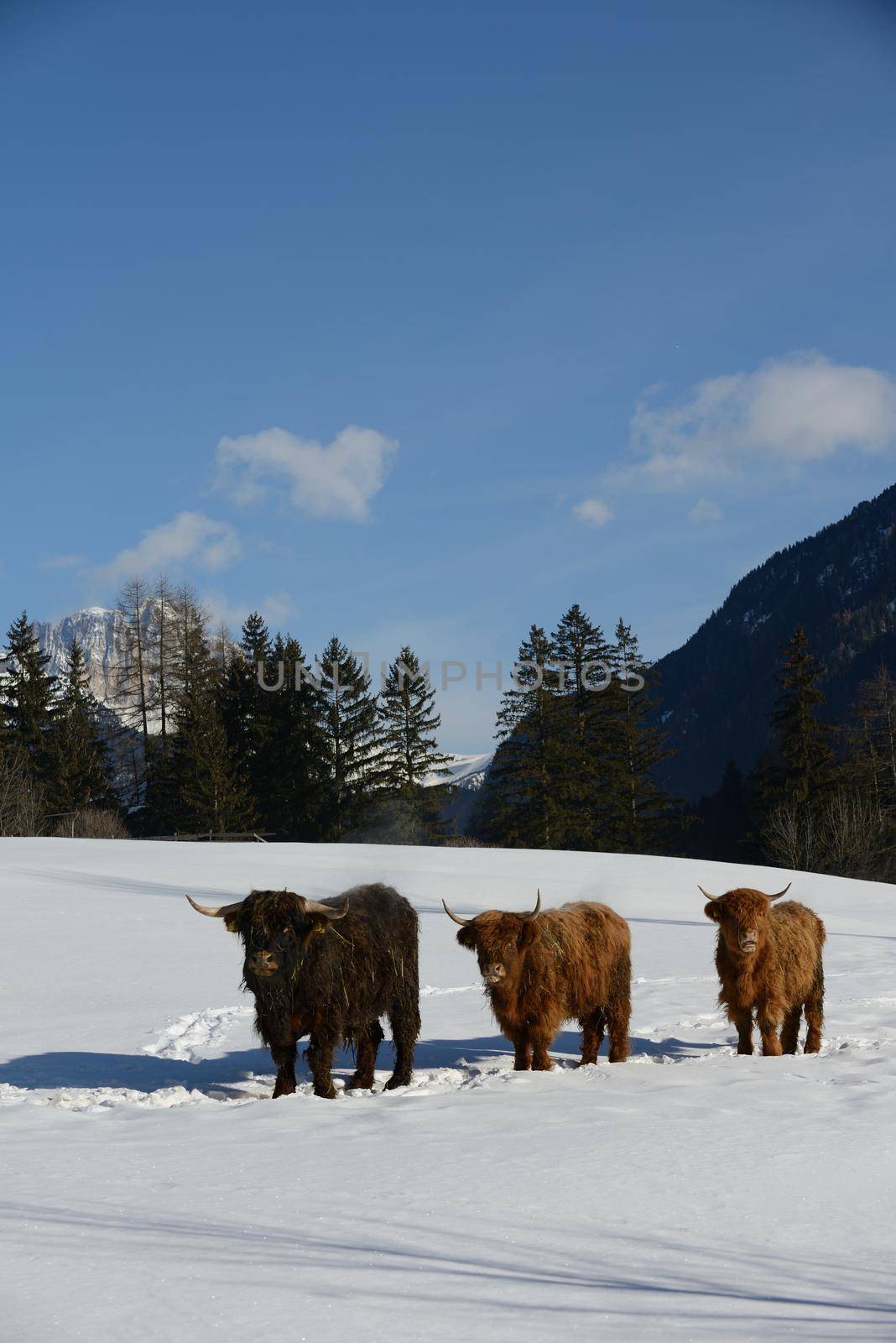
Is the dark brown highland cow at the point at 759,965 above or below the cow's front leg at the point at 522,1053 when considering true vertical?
above

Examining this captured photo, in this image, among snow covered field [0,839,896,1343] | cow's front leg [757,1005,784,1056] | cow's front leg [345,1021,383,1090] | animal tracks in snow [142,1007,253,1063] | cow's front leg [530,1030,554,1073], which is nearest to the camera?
snow covered field [0,839,896,1343]

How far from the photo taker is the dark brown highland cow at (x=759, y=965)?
344 inches

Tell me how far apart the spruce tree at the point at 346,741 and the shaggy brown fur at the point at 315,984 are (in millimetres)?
38364

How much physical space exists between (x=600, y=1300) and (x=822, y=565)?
609 ft

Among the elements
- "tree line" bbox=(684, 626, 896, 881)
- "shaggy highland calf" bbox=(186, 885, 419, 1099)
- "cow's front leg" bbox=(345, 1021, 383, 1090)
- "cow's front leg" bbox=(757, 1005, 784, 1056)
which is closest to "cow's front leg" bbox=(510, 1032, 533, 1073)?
"shaggy highland calf" bbox=(186, 885, 419, 1099)

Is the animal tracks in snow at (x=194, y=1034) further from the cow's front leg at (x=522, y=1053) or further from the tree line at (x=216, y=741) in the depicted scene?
the tree line at (x=216, y=741)

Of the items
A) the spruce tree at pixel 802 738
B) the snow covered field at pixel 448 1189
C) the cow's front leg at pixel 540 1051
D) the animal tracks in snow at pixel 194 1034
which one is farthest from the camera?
the spruce tree at pixel 802 738

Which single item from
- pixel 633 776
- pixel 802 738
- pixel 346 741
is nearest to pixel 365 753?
pixel 346 741

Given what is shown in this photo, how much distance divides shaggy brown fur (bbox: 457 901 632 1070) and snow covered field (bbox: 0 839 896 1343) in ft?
Result: 1.32

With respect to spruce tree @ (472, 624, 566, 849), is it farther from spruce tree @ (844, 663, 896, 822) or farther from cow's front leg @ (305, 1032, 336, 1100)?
cow's front leg @ (305, 1032, 336, 1100)

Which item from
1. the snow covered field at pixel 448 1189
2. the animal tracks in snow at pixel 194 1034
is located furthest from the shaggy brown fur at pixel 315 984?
the animal tracks in snow at pixel 194 1034

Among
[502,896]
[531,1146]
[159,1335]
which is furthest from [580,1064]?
[502,896]

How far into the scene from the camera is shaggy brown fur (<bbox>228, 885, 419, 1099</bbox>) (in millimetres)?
7250

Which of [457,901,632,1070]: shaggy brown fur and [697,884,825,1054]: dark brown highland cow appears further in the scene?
[697,884,825,1054]: dark brown highland cow
